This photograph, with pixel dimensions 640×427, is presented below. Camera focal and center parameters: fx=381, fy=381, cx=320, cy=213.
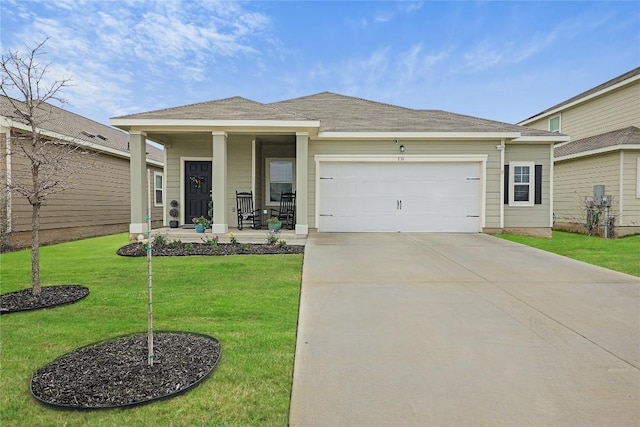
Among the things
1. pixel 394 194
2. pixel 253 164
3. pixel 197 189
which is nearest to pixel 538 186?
pixel 394 194

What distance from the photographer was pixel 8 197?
31.1 ft

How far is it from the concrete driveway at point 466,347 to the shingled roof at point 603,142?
8831mm

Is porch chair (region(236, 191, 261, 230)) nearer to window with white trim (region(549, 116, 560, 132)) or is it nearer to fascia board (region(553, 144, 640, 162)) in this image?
fascia board (region(553, 144, 640, 162))

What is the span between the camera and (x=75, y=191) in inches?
484

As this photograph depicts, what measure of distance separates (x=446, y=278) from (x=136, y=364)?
15.2ft

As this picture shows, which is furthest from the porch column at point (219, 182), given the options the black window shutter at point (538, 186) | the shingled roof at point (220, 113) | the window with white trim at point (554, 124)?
the window with white trim at point (554, 124)

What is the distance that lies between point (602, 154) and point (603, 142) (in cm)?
61

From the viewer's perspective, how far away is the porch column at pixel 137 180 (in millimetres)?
9750

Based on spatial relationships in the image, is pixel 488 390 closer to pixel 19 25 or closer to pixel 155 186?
pixel 19 25

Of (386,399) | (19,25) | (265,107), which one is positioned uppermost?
(19,25)

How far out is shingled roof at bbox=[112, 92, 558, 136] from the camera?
9.99 metres

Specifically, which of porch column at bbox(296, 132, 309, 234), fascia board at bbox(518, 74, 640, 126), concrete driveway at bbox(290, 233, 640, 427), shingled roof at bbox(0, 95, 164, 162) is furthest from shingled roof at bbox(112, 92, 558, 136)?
concrete driveway at bbox(290, 233, 640, 427)

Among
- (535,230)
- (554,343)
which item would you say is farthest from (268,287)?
(535,230)

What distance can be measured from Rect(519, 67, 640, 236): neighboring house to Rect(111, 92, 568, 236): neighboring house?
304 cm
